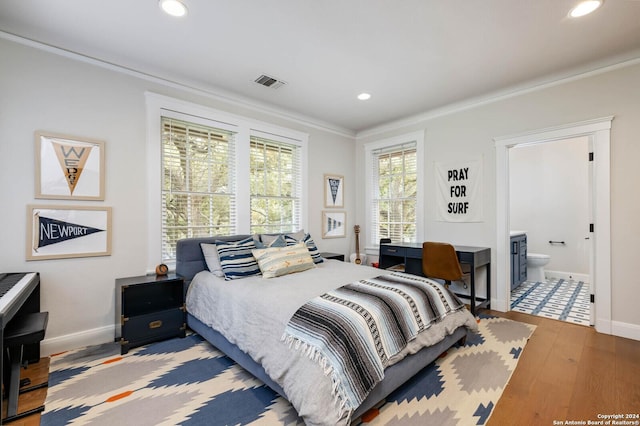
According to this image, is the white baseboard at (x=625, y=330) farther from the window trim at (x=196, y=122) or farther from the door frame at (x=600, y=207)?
the window trim at (x=196, y=122)

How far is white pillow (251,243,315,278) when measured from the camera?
9.39 ft

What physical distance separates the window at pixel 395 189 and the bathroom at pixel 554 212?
5.87ft

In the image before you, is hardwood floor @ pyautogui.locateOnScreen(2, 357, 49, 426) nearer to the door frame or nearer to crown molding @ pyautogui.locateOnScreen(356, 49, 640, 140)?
the door frame

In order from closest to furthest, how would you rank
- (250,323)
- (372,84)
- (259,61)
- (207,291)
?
1. (250,323)
2. (207,291)
3. (259,61)
4. (372,84)

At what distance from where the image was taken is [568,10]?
2.17 metres

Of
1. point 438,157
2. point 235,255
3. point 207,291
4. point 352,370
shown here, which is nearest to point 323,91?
point 438,157

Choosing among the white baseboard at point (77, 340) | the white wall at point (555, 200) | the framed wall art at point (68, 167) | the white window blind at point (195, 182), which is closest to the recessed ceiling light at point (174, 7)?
the white window blind at point (195, 182)

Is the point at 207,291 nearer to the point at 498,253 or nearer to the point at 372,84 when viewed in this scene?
the point at 372,84

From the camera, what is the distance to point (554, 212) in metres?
5.43

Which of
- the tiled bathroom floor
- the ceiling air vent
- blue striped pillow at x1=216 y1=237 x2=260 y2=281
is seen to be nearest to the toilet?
the tiled bathroom floor

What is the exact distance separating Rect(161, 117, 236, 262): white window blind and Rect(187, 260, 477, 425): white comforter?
719mm

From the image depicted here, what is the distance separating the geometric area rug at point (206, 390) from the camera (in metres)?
1.75

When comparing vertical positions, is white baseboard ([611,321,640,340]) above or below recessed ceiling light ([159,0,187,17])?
below

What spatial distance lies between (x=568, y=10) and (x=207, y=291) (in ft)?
12.0
